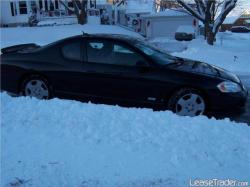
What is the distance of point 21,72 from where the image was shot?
7.41m

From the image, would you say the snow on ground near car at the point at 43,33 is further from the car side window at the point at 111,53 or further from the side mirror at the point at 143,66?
the side mirror at the point at 143,66

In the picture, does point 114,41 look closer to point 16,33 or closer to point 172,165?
point 172,165

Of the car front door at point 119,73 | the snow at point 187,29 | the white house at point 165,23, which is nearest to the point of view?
the car front door at point 119,73

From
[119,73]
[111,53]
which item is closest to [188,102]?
[119,73]

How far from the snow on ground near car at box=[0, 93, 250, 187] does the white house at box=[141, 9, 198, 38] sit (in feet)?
80.5

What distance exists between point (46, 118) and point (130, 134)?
1.27 meters

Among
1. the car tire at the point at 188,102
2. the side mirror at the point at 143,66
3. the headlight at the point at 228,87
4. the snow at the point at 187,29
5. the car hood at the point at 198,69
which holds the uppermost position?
the side mirror at the point at 143,66

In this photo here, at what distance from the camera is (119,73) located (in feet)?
22.4

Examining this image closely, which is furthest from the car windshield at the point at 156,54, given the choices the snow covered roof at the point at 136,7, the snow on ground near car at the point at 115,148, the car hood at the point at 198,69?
the snow covered roof at the point at 136,7

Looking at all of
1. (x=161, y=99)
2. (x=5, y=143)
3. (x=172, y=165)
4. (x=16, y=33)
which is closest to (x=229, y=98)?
(x=161, y=99)

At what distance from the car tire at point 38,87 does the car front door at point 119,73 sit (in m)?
0.81

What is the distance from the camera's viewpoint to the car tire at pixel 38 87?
7316 mm

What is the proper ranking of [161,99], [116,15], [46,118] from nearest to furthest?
[46,118] < [161,99] < [116,15]

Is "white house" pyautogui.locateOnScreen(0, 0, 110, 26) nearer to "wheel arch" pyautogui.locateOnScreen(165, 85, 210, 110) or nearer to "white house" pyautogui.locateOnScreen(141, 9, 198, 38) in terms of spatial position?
"white house" pyautogui.locateOnScreen(141, 9, 198, 38)
